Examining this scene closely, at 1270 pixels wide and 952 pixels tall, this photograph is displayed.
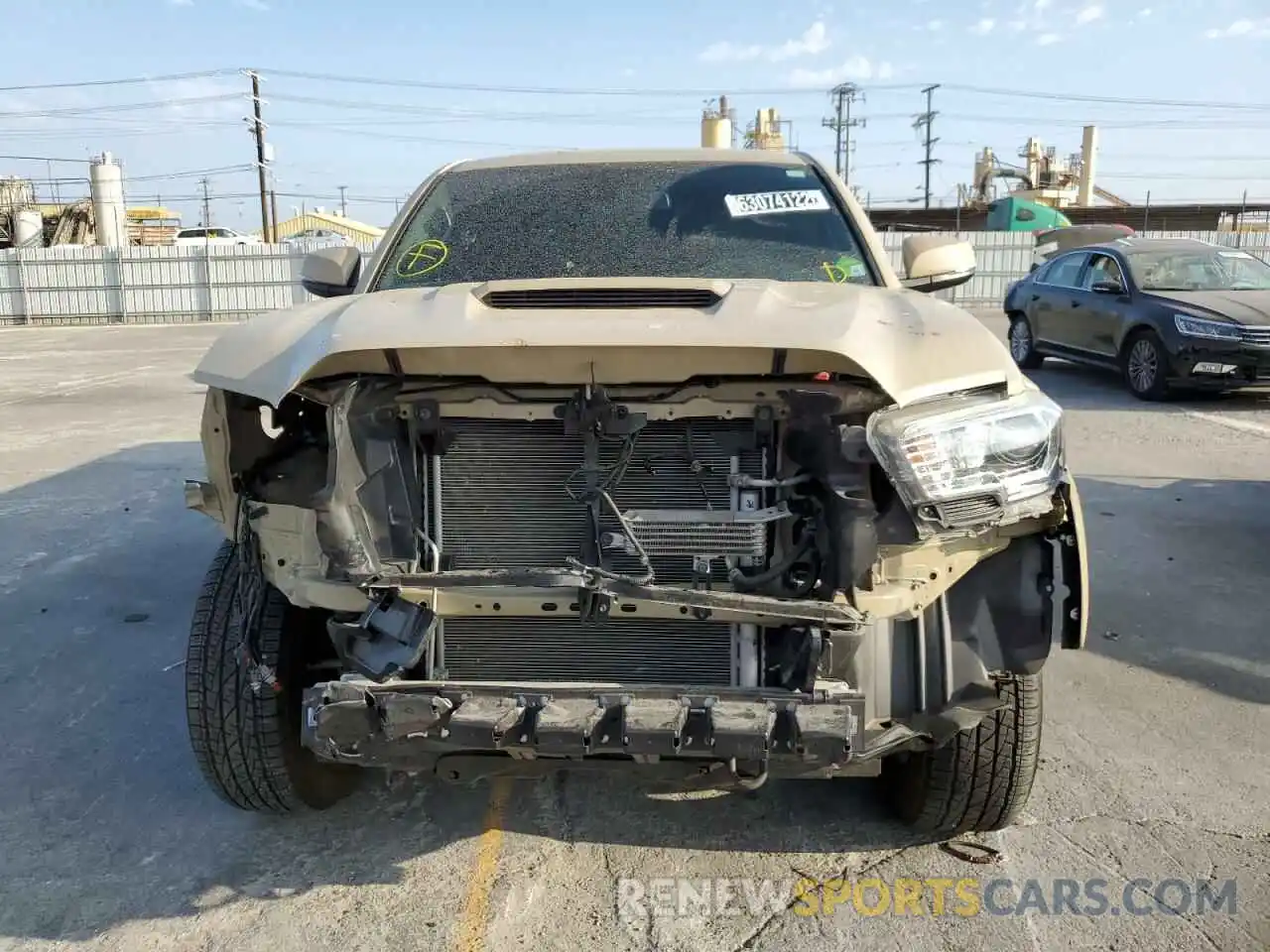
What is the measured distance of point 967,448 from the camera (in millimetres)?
2270

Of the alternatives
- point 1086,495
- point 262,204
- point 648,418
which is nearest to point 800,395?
point 648,418

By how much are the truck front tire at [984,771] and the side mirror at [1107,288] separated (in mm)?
9056

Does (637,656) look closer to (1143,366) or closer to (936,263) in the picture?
(936,263)

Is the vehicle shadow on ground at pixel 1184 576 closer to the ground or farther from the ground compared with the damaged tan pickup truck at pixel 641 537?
closer to the ground

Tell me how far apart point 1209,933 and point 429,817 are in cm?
208

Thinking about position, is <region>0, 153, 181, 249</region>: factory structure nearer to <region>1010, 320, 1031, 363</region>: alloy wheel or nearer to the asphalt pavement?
<region>1010, 320, 1031, 363</region>: alloy wheel

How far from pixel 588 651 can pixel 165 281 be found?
2831cm

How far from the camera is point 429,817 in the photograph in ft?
9.98

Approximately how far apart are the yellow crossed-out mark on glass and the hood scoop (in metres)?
0.97

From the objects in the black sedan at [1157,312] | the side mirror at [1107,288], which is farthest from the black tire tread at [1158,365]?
the side mirror at [1107,288]

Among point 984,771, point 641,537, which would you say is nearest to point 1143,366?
point 984,771

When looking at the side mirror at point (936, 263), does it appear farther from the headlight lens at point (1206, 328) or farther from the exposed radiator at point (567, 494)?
the headlight lens at point (1206, 328)

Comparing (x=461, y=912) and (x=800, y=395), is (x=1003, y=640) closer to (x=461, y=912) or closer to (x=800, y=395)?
(x=800, y=395)

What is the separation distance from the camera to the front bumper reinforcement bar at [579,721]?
7.08 ft
